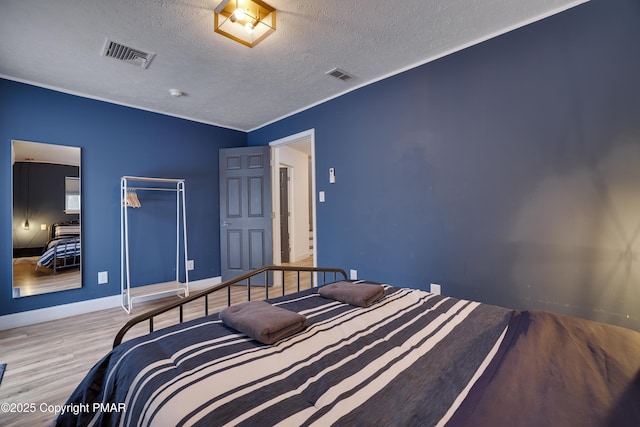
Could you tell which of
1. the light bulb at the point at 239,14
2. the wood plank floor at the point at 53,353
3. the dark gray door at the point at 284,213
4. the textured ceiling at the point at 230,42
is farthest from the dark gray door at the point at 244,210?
the light bulb at the point at 239,14

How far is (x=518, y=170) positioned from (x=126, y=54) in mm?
3365

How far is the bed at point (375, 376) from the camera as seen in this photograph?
0.73 m

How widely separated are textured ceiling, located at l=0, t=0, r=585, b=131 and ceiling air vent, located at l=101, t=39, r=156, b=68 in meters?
0.06

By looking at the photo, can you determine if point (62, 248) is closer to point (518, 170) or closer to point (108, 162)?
point (108, 162)

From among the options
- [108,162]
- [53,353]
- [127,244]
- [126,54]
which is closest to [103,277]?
[127,244]

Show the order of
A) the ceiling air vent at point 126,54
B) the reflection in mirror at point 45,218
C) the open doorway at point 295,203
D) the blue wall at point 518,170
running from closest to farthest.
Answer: the blue wall at point 518,170 < the ceiling air vent at point 126,54 < the reflection in mirror at point 45,218 < the open doorway at point 295,203

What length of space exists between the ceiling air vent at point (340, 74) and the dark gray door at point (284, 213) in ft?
11.6

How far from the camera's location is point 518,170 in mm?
2148

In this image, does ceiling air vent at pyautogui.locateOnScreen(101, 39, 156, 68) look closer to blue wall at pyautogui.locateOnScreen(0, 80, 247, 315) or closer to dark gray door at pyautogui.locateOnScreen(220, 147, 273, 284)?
blue wall at pyautogui.locateOnScreen(0, 80, 247, 315)

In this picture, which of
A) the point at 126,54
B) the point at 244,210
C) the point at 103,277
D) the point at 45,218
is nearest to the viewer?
the point at 126,54

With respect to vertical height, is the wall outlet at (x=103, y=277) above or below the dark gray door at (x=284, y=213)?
below

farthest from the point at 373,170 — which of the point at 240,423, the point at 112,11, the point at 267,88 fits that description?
the point at 240,423

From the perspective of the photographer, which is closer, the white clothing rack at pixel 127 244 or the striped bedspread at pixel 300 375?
the striped bedspread at pixel 300 375

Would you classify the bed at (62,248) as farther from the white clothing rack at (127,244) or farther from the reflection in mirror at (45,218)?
the white clothing rack at (127,244)
